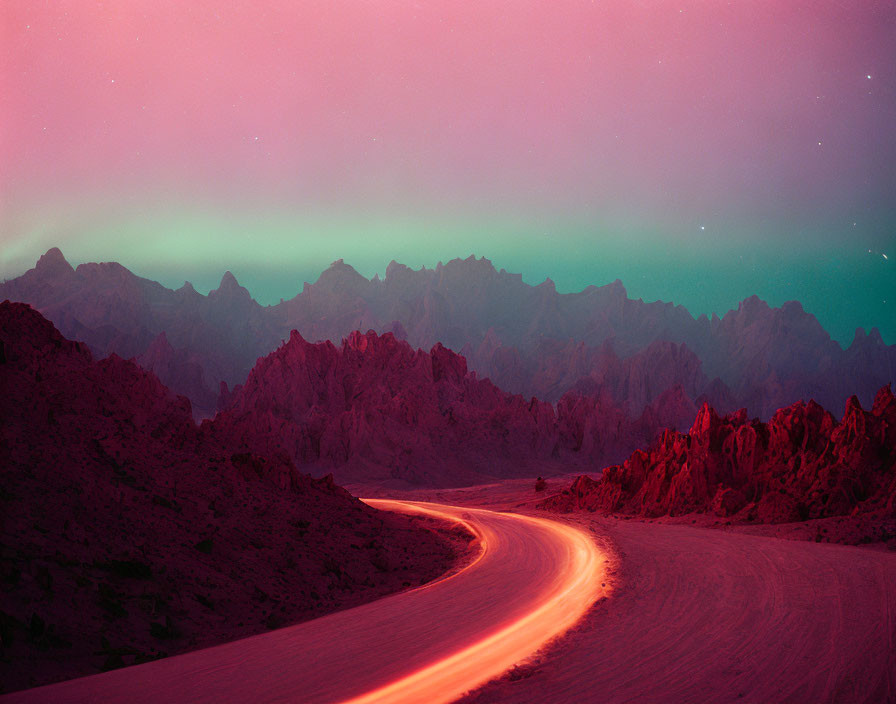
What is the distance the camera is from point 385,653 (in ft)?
33.7

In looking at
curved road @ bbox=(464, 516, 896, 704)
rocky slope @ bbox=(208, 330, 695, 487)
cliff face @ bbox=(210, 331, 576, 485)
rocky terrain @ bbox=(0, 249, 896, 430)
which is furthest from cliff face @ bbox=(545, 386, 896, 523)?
rocky terrain @ bbox=(0, 249, 896, 430)

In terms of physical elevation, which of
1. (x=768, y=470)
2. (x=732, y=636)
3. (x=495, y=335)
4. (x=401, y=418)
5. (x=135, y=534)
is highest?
(x=495, y=335)

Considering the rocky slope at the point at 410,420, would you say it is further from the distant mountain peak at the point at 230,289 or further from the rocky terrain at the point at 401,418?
the distant mountain peak at the point at 230,289

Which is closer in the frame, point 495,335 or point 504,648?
point 504,648

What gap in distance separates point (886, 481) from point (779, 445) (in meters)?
5.39

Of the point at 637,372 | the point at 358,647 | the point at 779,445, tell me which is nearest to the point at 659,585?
the point at 358,647

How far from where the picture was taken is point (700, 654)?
380 inches

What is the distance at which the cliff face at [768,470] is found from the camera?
2369 centimetres

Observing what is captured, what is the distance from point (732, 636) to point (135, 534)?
13.3 metres

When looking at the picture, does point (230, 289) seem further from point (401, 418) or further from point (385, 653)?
point (385, 653)

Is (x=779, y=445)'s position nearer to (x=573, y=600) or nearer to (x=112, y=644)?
(x=573, y=600)

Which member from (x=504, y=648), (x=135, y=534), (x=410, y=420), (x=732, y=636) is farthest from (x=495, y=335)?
(x=504, y=648)

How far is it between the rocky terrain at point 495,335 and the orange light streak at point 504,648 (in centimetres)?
10830

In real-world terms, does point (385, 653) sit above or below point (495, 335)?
below
